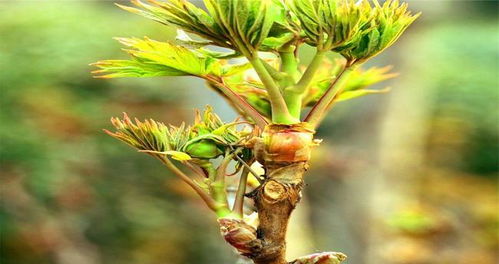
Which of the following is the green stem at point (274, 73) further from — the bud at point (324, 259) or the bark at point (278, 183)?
the bud at point (324, 259)

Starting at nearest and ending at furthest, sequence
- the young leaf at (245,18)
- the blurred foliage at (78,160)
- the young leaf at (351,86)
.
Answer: the young leaf at (245,18)
the young leaf at (351,86)
the blurred foliage at (78,160)

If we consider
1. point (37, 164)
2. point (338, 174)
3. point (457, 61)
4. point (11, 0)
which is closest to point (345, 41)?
point (37, 164)

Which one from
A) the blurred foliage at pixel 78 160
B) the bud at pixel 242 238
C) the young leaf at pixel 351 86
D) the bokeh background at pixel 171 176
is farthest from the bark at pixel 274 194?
the blurred foliage at pixel 78 160

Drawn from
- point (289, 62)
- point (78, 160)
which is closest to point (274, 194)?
point (289, 62)

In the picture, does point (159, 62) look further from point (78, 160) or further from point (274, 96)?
point (78, 160)

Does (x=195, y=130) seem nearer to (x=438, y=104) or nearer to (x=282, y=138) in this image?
(x=282, y=138)

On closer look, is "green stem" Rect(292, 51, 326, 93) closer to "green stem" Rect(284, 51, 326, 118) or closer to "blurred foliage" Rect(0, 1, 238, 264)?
"green stem" Rect(284, 51, 326, 118)
